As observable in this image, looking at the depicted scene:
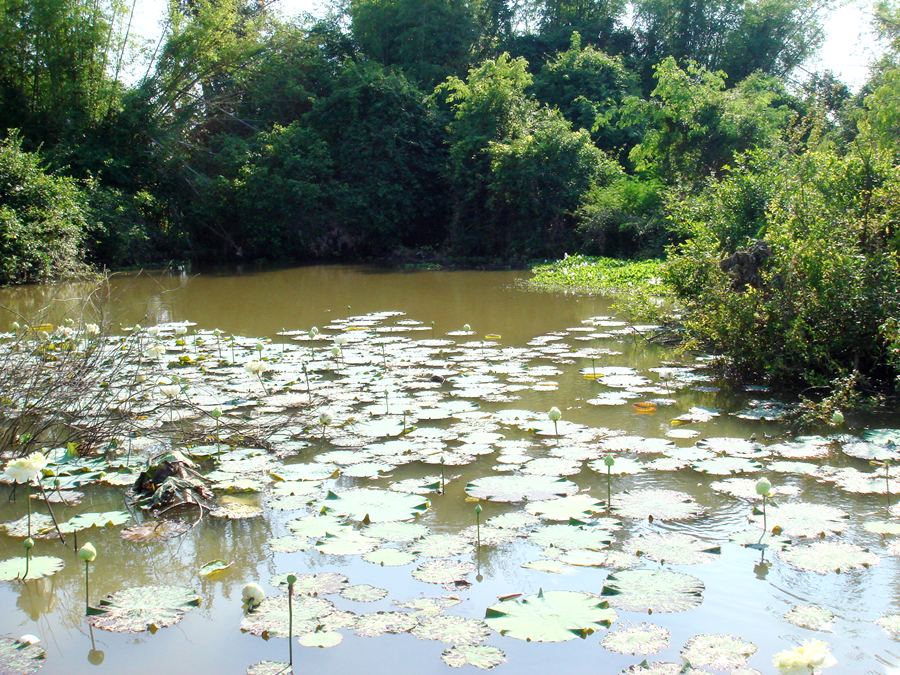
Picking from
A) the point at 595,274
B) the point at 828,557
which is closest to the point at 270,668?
the point at 828,557

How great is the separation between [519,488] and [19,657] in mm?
2111

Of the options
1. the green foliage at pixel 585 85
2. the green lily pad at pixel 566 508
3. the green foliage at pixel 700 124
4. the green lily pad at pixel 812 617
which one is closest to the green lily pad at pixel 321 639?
the green lily pad at pixel 566 508

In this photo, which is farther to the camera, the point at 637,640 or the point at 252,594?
the point at 252,594

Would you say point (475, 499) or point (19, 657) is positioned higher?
point (475, 499)

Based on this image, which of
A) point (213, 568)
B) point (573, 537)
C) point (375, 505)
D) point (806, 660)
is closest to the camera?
point (806, 660)

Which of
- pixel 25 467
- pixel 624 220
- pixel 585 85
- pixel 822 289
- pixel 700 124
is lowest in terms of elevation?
pixel 25 467

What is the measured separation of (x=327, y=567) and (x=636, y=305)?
5869 mm

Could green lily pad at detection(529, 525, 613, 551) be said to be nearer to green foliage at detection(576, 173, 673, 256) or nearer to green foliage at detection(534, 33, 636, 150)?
green foliage at detection(576, 173, 673, 256)

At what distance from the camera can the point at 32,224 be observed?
47.5 feet

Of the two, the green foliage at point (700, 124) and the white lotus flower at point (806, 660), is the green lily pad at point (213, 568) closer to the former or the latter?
the white lotus flower at point (806, 660)

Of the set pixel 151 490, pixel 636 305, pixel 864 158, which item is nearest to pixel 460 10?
pixel 636 305

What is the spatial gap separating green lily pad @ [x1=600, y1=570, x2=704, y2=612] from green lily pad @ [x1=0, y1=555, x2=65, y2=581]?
2.04 m

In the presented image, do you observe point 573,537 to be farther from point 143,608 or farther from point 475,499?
point 143,608

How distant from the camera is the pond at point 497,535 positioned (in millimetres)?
2576
